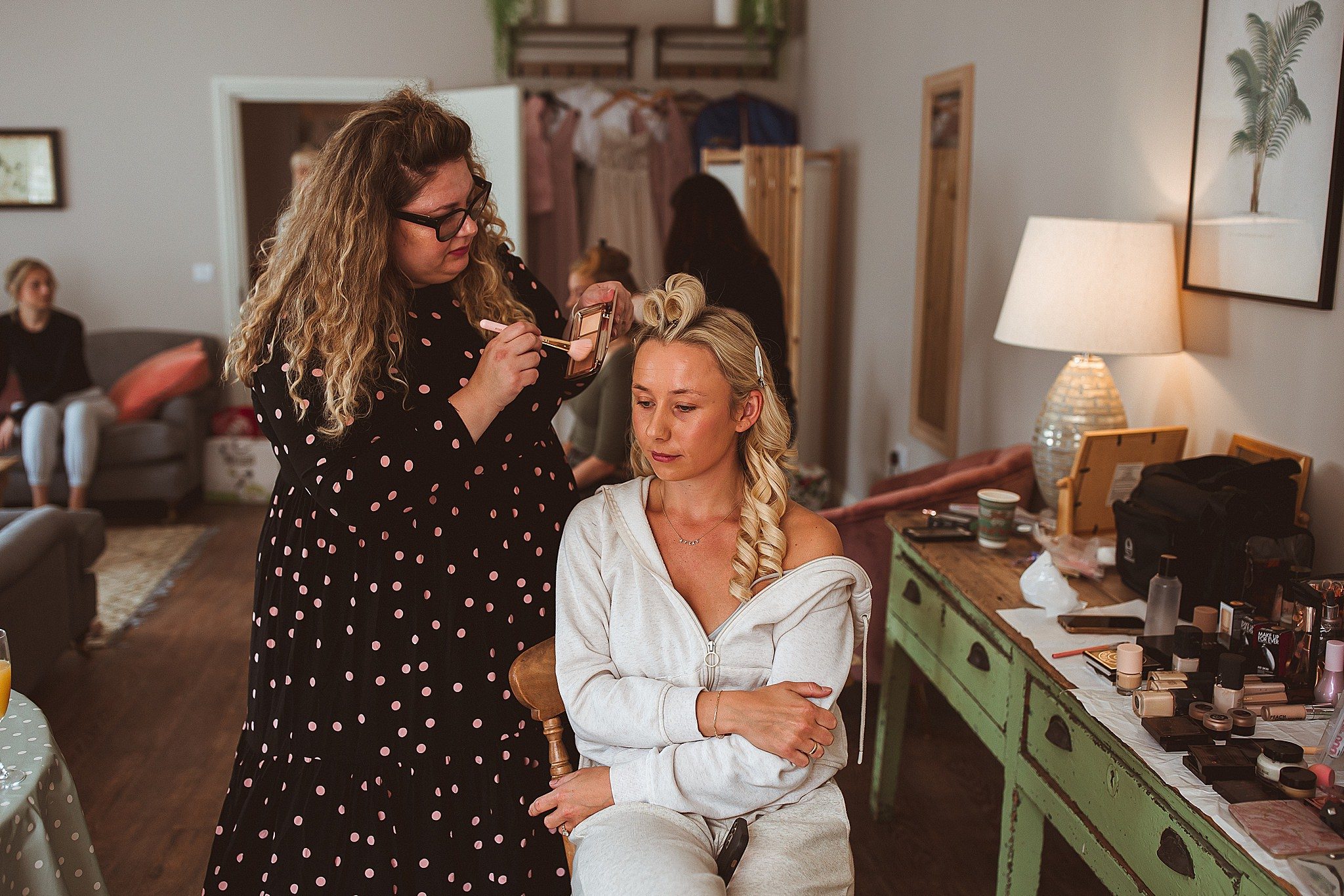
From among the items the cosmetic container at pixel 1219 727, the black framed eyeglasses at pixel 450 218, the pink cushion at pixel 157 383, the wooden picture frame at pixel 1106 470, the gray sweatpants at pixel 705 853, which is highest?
the black framed eyeglasses at pixel 450 218

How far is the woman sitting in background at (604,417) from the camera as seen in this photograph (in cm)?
308

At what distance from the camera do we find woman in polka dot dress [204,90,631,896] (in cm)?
152

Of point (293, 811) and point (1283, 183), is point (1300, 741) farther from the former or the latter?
point (293, 811)

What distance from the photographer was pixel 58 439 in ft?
17.4

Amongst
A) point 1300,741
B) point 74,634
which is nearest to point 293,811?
point 1300,741

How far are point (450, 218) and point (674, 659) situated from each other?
0.71m

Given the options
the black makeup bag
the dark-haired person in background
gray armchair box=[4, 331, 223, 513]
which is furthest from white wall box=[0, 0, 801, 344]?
the black makeup bag

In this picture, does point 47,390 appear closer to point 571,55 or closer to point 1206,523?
point 571,55

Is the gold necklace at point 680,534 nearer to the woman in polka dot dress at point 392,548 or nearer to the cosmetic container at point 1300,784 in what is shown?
the woman in polka dot dress at point 392,548

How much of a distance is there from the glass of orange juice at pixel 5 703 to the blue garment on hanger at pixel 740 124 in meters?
5.19

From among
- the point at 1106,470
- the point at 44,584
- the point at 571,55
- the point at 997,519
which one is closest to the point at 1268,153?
the point at 1106,470

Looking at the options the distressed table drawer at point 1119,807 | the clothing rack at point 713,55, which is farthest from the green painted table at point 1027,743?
the clothing rack at point 713,55

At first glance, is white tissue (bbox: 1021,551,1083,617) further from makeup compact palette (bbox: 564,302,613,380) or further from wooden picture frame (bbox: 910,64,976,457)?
wooden picture frame (bbox: 910,64,976,457)

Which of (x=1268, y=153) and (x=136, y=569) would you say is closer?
(x=1268, y=153)
